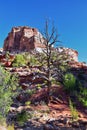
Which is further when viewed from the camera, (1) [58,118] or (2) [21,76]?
(2) [21,76]

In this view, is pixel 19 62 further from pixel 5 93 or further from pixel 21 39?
pixel 21 39

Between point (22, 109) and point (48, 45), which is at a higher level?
point (48, 45)

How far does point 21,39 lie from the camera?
181 feet

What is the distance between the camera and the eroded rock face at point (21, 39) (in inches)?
2055

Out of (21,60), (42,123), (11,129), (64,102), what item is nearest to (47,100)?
(64,102)

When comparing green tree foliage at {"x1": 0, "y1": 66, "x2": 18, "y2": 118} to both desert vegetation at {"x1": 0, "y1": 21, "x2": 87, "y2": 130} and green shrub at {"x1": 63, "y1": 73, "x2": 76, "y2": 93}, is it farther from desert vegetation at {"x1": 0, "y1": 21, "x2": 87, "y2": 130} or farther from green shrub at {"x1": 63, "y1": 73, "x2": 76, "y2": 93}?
green shrub at {"x1": 63, "y1": 73, "x2": 76, "y2": 93}

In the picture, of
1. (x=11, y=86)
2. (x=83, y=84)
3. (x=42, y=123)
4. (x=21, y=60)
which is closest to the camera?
(x=42, y=123)

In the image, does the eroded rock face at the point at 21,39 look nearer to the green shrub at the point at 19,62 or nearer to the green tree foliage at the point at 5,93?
the green shrub at the point at 19,62

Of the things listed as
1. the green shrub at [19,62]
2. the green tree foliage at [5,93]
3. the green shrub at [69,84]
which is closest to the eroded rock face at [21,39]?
the green shrub at [19,62]

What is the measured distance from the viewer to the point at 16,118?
17.0 m

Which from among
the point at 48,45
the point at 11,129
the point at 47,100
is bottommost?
the point at 11,129

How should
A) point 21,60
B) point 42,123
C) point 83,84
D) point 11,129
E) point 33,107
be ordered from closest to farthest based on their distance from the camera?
point 11,129, point 42,123, point 33,107, point 83,84, point 21,60

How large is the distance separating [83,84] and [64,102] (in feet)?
13.5

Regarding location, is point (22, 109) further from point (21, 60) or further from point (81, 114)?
point (21, 60)
